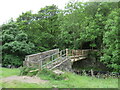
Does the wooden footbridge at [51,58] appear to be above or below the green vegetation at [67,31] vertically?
below

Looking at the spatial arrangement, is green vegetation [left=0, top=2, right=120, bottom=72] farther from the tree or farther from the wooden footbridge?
the wooden footbridge

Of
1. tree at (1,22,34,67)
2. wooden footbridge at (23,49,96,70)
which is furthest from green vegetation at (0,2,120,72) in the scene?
wooden footbridge at (23,49,96,70)

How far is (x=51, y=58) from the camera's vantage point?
40.8ft

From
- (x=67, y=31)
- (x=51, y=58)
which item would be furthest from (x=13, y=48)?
(x=67, y=31)

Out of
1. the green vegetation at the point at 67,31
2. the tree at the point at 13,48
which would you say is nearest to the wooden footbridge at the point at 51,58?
the green vegetation at the point at 67,31

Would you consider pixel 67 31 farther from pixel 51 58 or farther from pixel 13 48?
pixel 13 48

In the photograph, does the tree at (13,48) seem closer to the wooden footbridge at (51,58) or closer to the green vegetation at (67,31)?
the green vegetation at (67,31)

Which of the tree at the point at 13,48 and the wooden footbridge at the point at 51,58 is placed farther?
the tree at the point at 13,48

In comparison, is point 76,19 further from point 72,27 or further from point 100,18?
point 100,18

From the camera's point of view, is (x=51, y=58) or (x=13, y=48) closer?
(x=51, y=58)

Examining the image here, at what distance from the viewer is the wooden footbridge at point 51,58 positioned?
9539 millimetres

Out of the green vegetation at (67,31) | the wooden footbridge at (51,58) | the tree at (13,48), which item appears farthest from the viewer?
the tree at (13,48)

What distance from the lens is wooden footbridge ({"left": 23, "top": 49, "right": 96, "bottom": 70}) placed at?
9539 millimetres

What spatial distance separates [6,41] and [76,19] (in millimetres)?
9290
